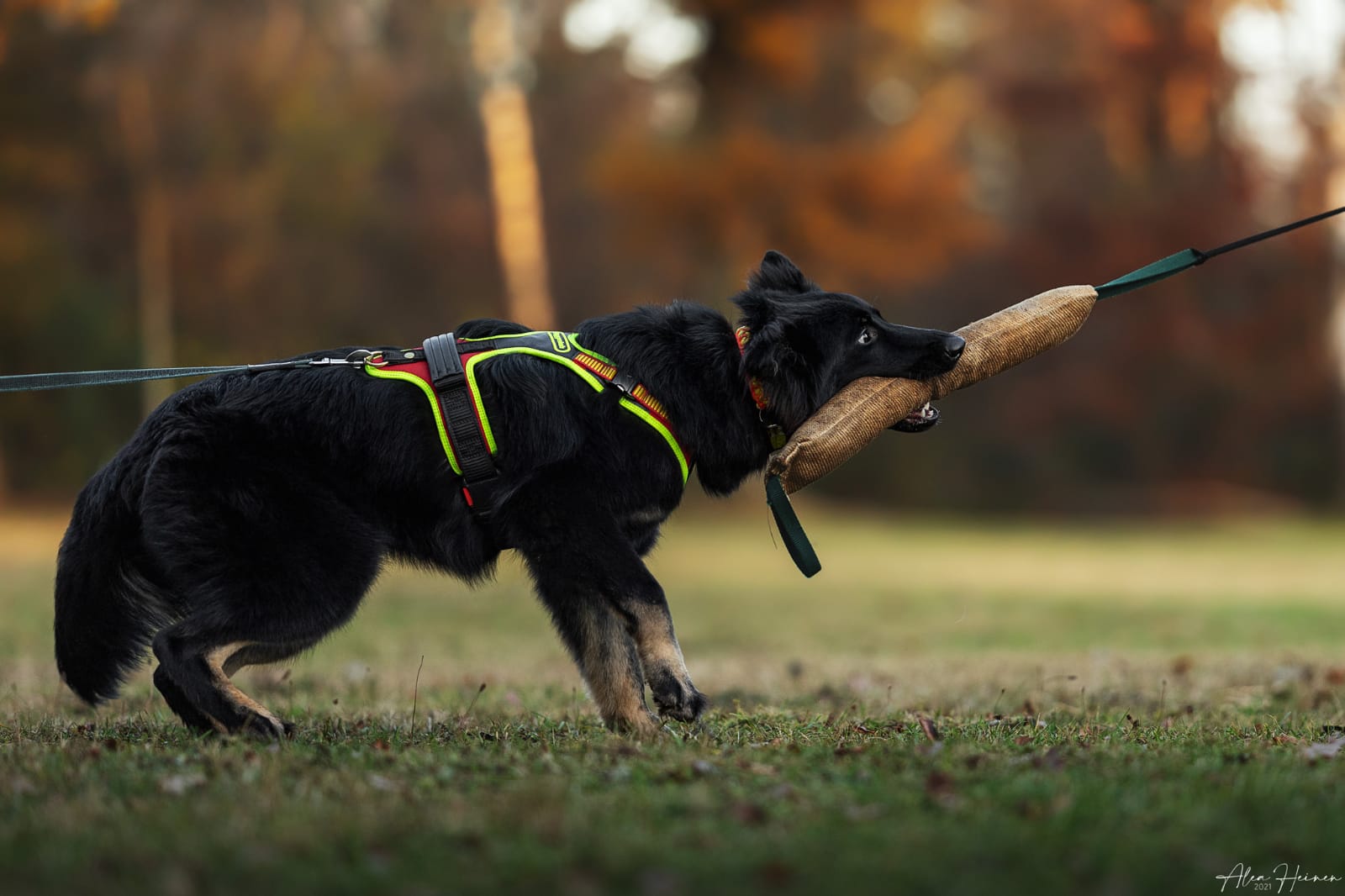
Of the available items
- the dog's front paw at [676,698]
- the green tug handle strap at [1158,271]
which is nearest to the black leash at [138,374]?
the dog's front paw at [676,698]

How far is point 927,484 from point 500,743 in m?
29.8

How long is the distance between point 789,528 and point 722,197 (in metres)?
21.9

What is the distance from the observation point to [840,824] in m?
3.40

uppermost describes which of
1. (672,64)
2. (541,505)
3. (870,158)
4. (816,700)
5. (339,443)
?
(672,64)

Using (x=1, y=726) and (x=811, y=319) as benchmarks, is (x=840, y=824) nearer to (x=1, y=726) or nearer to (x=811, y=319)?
(x=811, y=319)

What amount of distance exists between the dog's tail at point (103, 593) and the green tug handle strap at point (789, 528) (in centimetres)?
245

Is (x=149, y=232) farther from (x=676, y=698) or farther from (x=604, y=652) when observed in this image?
(x=676, y=698)

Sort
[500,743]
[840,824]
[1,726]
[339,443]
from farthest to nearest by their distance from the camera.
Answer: [1,726]
[339,443]
[500,743]
[840,824]

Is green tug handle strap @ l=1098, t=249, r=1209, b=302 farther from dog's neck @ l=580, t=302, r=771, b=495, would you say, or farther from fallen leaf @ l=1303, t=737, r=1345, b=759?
fallen leaf @ l=1303, t=737, r=1345, b=759

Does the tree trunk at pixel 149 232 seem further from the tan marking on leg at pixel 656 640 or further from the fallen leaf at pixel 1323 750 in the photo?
the fallen leaf at pixel 1323 750

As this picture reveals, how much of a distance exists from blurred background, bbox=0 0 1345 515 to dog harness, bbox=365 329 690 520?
19.0 metres

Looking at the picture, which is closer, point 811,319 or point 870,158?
point 811,319

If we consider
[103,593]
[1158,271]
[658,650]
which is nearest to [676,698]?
[658,650]

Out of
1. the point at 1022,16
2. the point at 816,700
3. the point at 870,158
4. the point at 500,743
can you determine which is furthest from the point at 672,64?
the point at 500,743
